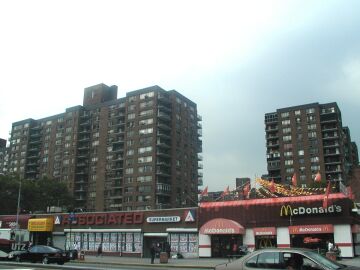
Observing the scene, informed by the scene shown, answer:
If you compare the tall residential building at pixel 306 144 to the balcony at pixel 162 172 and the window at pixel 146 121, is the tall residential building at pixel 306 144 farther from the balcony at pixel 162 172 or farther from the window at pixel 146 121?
the window at pixel 146 121

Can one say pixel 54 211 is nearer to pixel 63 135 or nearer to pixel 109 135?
pixel 109 135

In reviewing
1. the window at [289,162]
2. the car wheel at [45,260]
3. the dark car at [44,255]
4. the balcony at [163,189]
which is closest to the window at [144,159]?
the balcony at [163,189]

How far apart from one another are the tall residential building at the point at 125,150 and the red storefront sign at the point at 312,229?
67.1 meters

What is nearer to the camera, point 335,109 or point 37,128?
point 335,109

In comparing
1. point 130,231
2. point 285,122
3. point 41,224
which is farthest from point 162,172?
point 130,231

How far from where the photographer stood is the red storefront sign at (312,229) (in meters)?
38.0

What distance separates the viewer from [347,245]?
122 feet

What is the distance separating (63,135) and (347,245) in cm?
11090

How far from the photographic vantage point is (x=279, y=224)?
40.8m

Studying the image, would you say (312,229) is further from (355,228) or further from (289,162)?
(289,162)

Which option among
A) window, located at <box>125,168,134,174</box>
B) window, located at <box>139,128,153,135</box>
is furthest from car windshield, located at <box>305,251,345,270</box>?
window, located at <box>125,168,134,174</box>

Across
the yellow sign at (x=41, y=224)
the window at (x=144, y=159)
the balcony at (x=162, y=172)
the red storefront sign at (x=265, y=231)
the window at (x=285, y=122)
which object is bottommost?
the red storefront sign at (x=265, y=231)

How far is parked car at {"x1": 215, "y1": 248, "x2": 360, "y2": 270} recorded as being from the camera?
11.2m

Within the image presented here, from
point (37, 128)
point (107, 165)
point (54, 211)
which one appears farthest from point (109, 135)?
point (54, 211)
